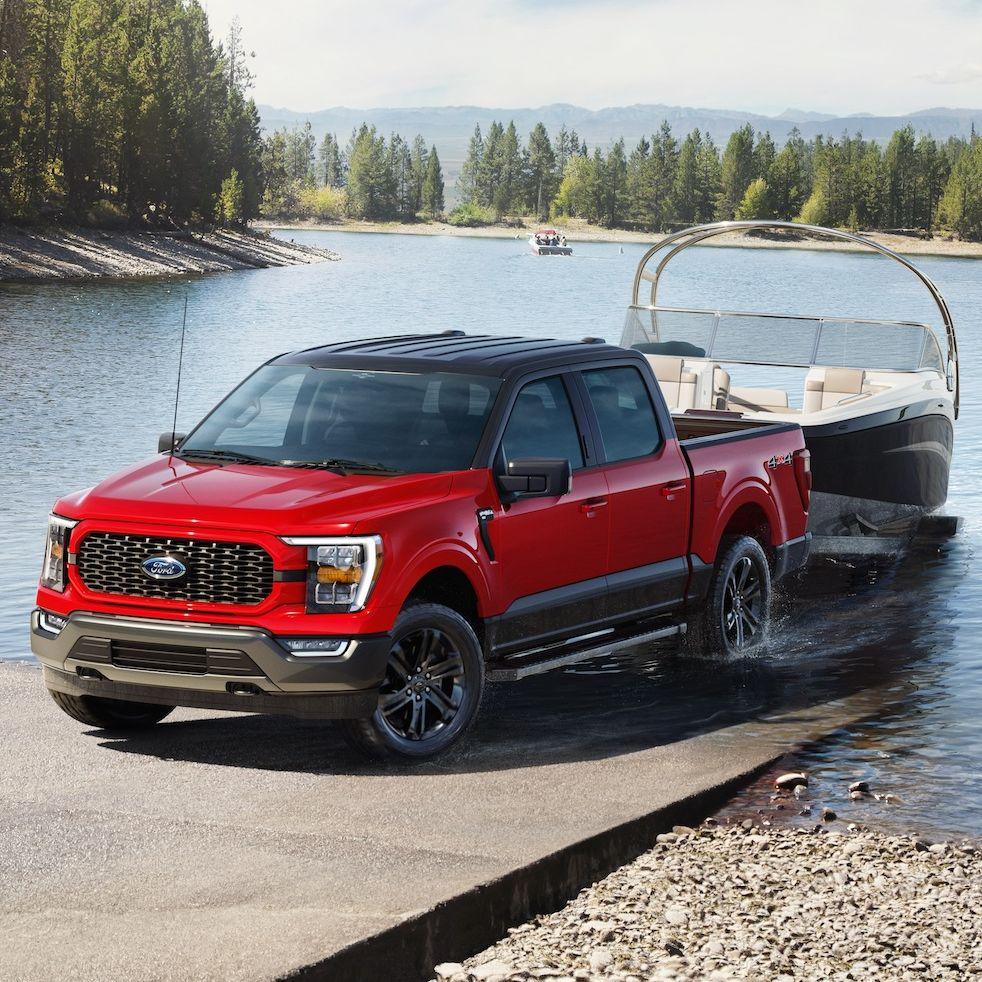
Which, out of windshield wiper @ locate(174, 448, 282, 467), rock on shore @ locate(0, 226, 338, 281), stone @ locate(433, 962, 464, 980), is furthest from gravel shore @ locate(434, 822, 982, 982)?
rock on shore @ locate(0, 226, 338, 281)

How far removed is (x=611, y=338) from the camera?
61531mm

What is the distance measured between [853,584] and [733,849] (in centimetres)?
800

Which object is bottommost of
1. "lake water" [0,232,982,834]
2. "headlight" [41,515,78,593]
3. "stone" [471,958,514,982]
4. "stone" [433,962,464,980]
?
"lake water" [0,232,982,834]

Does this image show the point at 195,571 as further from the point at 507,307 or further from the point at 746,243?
the point at 746,243

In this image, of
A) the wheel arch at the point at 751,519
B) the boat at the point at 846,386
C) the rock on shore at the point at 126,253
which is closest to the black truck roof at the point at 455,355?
the wheel arch at the point at 751,519

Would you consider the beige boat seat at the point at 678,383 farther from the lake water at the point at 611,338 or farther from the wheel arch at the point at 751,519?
the wheel arch at the point at 751,519

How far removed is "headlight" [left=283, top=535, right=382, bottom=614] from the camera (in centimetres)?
727

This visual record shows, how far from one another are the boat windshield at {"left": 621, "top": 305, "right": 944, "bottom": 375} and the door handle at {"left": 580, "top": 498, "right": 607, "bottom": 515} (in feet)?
27.9

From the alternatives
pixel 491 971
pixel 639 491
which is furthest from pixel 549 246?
pixel 491 971

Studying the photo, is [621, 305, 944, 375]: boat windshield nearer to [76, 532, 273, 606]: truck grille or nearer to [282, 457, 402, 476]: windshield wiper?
[282, 457, 402, 476]: windshield wiper

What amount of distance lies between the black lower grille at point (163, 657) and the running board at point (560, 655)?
1479 mm

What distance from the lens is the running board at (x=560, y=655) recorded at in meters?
8.31

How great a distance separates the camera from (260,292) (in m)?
77.2

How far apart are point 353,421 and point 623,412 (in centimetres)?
165
